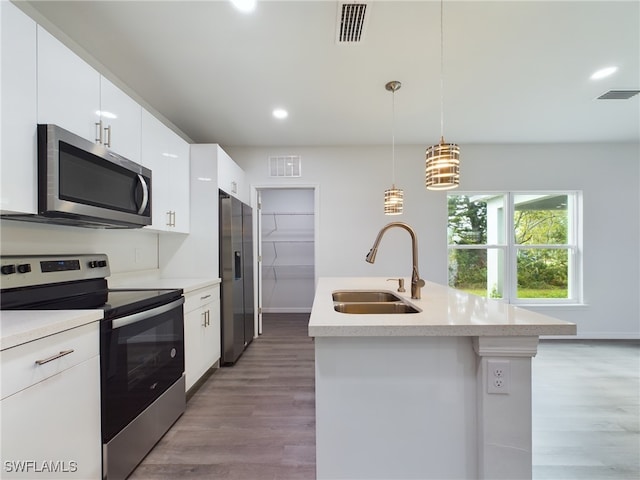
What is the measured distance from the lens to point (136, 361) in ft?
5.18

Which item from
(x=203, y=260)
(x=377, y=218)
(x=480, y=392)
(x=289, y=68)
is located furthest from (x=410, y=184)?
(x=480, y=392)

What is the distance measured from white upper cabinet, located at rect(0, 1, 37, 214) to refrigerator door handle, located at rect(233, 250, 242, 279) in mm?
1863

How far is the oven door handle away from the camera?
56.1 inches

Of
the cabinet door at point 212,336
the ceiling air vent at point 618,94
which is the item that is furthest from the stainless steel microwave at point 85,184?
the ceiling air vent at point 618,94

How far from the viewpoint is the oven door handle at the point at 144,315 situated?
1.43 meters

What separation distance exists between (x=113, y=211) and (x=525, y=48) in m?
2.99

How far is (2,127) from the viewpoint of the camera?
46.1 inches

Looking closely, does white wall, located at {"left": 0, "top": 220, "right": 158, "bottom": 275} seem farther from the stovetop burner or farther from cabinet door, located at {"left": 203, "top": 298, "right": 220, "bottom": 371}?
cabinet door, located at {"left": 203, "top": 298, "right": 220, "bottom": 371}

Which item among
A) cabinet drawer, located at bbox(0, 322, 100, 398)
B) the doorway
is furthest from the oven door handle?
the doorway

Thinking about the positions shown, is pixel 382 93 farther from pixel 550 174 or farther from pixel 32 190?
pixel 550 174

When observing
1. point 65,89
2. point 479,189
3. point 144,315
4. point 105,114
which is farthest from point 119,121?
point 479,189

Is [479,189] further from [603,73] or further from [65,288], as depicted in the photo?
[65,288]

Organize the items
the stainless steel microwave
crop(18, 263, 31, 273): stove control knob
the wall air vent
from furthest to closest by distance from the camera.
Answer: the wall air vent < crop(18, 263, 31, 273): stove control knob < the stainless steel microwave

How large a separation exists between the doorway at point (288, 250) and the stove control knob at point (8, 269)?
416 cm
